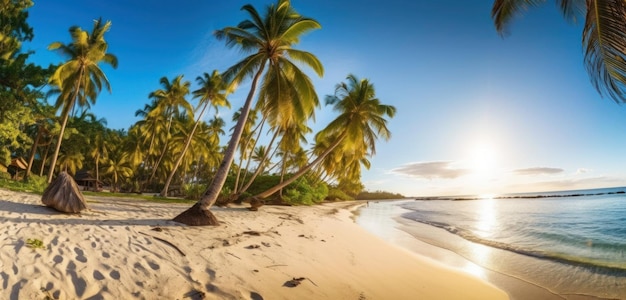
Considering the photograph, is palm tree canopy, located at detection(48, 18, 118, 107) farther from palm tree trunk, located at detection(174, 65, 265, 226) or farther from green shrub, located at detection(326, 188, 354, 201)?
green shrub, located at detection(326, 188, 354, 201)

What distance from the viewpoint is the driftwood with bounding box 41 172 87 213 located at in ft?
23.8

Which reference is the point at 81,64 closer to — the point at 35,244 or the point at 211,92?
the point at 211,92

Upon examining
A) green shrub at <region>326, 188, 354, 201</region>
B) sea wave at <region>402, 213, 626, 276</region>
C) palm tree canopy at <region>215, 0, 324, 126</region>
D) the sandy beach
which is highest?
palm tree canopy at <region>215, 0, 324, 126</region>

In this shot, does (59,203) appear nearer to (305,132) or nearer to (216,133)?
(305,132)

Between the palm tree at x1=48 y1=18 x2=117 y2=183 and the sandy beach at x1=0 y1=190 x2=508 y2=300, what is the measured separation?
14.9m

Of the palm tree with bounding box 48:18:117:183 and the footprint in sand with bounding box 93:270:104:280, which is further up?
the palm tree with bounding box 48:18:117:183

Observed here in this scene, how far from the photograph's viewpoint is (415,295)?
16.0 ft

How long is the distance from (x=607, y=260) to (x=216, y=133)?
3734 cm

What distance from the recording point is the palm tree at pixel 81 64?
19.0m

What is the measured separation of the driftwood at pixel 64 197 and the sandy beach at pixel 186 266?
0.70ft

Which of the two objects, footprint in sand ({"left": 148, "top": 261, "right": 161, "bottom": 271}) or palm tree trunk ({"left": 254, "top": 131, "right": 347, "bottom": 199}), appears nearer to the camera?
footprint in sand ({"left": 148, "top": 261, "right": 161, "bottom": 271})

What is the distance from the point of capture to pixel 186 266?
15.1 ft

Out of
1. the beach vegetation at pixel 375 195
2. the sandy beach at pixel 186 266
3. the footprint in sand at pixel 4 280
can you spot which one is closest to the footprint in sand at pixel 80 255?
the sandy beach at pixel 186 266

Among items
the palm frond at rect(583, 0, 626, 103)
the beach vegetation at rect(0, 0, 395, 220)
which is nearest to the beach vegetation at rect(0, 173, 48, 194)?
the beach vegetation at rect(0, 0, 395, 220)
